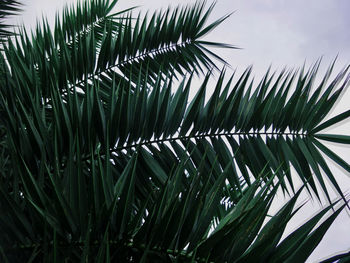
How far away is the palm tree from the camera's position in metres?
0.82

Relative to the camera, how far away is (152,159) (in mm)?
1345

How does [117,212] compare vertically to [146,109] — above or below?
below

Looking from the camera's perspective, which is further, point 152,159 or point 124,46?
point 124,46

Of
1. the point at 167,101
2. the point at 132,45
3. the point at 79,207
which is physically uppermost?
the point at 132,45

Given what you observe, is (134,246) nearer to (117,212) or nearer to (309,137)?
(117,212)

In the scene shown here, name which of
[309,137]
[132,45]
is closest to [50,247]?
[309,137]

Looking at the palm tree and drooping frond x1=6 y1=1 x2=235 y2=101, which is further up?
drooping frond x1=6 y1=1 x2=235 y2=101

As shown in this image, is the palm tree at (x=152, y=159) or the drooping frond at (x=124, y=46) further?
the drooping frond at (x=124, y=46)

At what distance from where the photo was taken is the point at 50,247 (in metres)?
0.87

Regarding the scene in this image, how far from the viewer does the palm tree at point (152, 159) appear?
2.70ft

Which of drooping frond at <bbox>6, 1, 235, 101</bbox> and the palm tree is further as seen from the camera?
drooping frond at <bbox>6, 1, 235, 101</bbox>

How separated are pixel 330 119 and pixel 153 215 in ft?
2.72

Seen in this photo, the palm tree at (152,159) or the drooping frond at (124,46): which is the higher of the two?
the drooping frond at (124,46)

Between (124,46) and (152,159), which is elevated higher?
(124,46)
